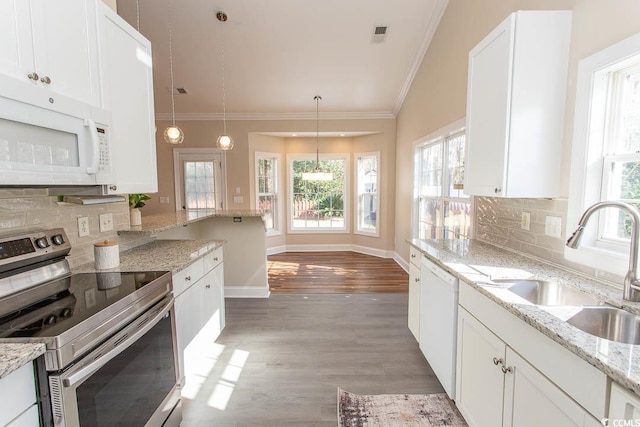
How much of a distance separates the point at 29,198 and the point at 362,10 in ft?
11.9

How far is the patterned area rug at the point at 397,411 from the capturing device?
6.06 ft

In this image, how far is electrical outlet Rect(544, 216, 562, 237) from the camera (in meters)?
1.82

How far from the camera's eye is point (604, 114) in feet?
5.07

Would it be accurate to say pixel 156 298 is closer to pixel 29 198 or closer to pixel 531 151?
pixel 29 198

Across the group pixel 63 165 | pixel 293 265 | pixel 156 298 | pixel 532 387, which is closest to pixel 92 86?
pixel 63 165

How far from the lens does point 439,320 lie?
2.03m

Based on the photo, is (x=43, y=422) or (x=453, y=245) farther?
(x=453, y=245)

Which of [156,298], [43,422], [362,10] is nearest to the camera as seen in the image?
[43,422]

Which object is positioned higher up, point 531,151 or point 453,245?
point 531,151

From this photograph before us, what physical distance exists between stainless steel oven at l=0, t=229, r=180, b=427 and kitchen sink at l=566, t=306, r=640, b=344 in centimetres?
187

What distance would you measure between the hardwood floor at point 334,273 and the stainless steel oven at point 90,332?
2.62m

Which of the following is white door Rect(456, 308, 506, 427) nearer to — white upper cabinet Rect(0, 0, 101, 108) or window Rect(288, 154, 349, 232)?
white upper cabinet Rect(0, 0, 101, 108)

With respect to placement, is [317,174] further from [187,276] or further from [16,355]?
[16,355]

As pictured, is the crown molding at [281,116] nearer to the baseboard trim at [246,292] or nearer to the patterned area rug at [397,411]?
the baseboard trim at [246,292]
